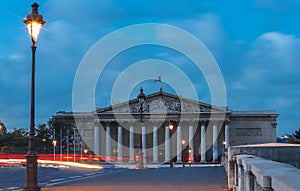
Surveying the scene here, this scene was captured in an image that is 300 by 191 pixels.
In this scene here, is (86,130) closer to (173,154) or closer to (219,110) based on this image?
(173,154)

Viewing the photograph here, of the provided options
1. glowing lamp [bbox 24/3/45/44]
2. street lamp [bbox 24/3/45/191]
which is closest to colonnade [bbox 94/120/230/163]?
street lamp [bbox 24/3/45/191]

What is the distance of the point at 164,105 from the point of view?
422ft

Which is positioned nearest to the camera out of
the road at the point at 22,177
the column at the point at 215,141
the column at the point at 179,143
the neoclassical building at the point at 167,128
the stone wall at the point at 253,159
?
the stone wall at the point at 253,159

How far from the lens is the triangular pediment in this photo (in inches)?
5044

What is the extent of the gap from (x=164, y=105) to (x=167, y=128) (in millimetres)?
5496

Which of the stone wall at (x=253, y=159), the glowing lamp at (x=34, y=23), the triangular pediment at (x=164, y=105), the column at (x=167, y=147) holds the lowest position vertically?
the column at (x=167, y=147)

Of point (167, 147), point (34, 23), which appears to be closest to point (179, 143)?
point (167, 147)

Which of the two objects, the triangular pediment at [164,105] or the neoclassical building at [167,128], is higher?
the triangular pediment at [164,105]

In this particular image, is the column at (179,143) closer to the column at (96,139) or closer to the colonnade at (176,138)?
the colonnade at (176,138)

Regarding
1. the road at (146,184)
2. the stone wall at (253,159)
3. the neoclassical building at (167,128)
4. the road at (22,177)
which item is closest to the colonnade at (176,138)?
the neoclassical building at (167,128)

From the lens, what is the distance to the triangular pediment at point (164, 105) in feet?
420

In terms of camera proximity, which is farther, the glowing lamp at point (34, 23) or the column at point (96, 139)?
the column at point (96, 139)

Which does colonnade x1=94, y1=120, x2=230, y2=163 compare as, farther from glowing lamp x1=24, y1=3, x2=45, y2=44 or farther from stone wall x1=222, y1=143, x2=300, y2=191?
glowing lamp x1=24, y1=3, x2=45, y2=44

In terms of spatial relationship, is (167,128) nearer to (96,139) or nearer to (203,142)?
(203,142)
